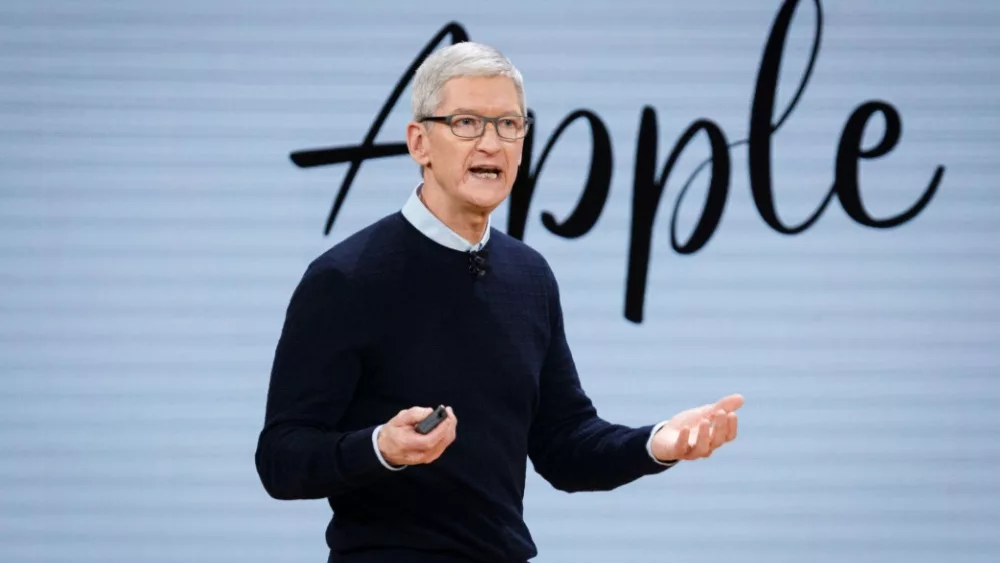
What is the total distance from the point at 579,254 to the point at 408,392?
2.65 metres

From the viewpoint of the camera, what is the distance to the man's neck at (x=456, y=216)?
1.84 meters

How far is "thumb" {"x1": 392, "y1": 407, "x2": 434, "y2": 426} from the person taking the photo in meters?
1.51

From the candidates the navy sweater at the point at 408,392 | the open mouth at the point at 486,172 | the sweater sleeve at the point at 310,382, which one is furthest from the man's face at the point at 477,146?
the sweater sleeve at the point at 310,382

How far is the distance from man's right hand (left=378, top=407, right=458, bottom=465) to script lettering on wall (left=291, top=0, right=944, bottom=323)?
2.78 metres

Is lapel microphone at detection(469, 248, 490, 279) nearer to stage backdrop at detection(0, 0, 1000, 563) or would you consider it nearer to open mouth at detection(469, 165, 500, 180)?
open mouth at detection(469, 165, 500, 180)

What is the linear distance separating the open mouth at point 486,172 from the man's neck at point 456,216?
6 centimetres

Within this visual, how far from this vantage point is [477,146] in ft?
5.83

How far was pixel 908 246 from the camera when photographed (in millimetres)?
4453

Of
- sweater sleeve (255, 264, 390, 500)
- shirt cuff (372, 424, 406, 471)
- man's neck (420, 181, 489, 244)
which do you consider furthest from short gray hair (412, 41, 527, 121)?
shirt cuff (372, 424, 406, 471)

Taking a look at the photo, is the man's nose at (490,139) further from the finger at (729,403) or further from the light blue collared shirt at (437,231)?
the finger at (729,403)

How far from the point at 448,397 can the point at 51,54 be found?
10.1ft

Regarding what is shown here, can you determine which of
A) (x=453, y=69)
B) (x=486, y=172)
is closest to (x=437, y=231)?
(x=486, y=172)

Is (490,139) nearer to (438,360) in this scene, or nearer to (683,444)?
(438,360)

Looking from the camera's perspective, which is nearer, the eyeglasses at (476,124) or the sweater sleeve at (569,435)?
the eyeglasses at (476,124)
